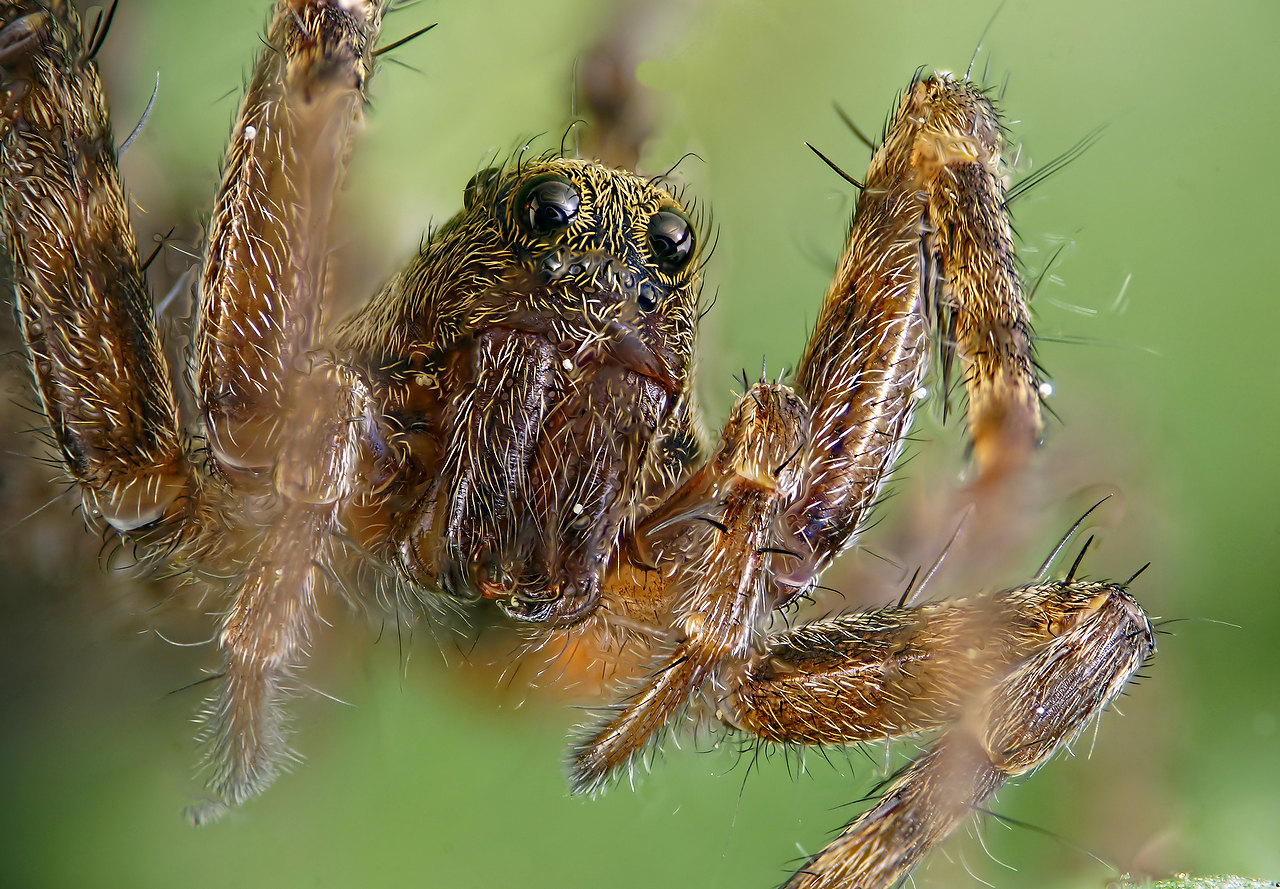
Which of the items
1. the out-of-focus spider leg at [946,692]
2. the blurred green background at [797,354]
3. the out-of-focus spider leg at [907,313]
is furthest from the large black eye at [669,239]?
the out-of-focus spider leg at [946,692]

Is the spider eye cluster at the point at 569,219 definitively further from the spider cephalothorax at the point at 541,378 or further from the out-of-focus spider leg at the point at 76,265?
the out-of-focus spider leg at the point at 76,265

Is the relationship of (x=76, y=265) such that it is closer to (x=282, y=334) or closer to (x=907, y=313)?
(x=282, y=334)

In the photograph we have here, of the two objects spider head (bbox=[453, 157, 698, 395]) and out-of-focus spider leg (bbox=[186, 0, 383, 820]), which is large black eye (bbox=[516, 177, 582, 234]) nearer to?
spider head (bbox=[453, 157, 698, 395])

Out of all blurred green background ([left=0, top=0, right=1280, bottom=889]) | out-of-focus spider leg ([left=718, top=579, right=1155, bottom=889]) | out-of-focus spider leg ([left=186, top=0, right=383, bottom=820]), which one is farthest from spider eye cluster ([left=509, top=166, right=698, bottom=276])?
out-of-focus spider leg ([left=718, top=579, right=1155, bottom=889])

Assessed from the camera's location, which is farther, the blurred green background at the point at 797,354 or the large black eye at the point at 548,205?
the blurred green background at the point at 797,354

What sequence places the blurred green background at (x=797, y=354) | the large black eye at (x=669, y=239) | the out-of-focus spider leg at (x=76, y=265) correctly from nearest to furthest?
the out-of-focus spider leg at (x=76, y=265)
the large black eye at (x=669, y=239)
the blurred green background at (x=797, y=354)

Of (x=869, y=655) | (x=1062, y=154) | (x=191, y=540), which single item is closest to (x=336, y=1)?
(x=191, y=540)

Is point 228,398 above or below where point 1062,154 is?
below

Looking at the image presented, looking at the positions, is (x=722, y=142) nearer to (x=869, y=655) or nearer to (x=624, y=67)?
(x=624, y=67)
